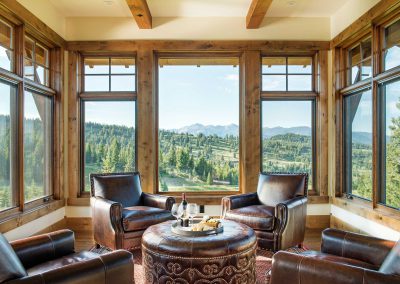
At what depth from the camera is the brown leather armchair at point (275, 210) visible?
3535 mm

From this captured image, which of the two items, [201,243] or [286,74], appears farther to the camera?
[286,74]

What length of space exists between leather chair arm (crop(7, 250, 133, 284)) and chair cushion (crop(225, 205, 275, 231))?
1.95 meters

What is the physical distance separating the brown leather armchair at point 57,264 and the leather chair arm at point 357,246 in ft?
5.03

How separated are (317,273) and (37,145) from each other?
3.81 m

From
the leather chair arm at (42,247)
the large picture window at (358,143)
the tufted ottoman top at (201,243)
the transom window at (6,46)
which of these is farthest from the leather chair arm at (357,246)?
the transom window at (6,46)

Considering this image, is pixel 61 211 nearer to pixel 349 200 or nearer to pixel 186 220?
pixel 186 220

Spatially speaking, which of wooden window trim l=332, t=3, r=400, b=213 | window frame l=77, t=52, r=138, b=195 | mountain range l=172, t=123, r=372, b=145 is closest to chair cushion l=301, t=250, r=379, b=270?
wooden window trim l=332, t=3, r=400, b=213

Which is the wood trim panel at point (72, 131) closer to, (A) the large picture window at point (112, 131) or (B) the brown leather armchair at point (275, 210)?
(A) the large picture window at point (112, 131)

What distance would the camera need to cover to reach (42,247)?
2.30 metres

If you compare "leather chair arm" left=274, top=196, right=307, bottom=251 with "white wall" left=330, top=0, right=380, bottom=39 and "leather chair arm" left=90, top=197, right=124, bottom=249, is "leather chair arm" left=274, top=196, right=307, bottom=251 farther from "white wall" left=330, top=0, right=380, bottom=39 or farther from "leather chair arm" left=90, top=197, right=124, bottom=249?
"white wall" left=330, top=0, right=380, bottom=39

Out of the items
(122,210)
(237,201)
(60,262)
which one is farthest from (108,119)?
(60,262)

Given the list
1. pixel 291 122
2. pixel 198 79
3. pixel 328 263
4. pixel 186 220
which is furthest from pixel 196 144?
pixel 328 263

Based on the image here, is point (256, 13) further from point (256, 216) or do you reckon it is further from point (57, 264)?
point (57, 264)

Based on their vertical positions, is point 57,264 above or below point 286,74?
below
